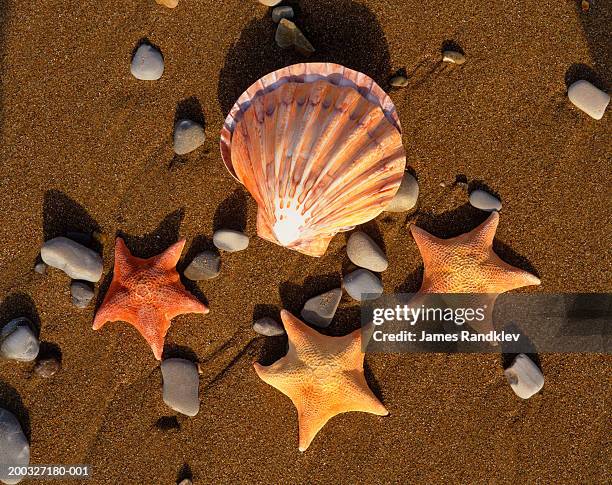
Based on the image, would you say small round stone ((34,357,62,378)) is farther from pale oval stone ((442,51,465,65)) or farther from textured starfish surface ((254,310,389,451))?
pale oval stone ((442,51,465,65))

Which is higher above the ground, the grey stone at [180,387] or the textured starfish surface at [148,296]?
the textured starfish surface at [148,296]

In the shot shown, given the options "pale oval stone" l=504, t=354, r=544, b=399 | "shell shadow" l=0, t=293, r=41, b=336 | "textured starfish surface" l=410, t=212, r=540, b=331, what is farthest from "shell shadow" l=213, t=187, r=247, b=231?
"pale oval stone" l=504, t=354, r=544, b=399

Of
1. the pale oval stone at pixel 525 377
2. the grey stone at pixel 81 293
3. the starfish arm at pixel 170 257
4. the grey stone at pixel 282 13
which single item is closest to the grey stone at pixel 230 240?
the starfish arm at pixel 170 257

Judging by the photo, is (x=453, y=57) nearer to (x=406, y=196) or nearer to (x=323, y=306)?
(x=406, y=196)

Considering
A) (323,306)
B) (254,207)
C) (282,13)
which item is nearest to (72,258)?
(254,207)

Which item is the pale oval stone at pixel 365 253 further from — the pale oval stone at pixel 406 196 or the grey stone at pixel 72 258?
the grey stone at pixel 72 258

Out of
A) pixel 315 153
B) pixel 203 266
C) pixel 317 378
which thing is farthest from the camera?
pixel 203 266
